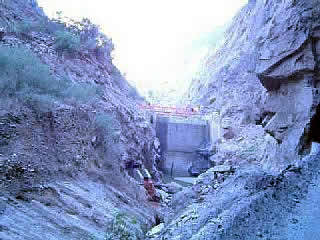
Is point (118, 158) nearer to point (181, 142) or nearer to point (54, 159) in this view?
point (54, 159)

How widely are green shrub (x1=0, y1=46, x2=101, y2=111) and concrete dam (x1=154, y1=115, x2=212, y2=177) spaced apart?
614 inches

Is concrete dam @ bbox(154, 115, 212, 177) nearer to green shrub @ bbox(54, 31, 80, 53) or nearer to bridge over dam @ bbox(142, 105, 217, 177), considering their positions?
bridge over dam @ bbox(142, 105, 217, 177)

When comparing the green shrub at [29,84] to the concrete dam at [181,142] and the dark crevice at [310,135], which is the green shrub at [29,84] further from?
the concrete dam at [181,142]

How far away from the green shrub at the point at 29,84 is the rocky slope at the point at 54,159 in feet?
0.07

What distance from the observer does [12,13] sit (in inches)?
603

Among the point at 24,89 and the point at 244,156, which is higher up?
the point at 24,89

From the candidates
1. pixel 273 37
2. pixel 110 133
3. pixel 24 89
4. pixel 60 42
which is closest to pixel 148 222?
pixel 110 133

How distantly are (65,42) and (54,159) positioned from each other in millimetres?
8996

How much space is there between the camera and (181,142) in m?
26.3

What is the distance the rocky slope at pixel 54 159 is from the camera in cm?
550

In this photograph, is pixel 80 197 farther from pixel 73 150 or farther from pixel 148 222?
pixel 148 222

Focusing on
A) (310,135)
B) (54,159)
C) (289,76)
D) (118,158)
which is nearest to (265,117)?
(289,76)

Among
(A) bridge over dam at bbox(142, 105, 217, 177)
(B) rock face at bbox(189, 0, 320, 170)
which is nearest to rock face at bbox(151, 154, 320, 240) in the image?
(B) rock face at bbox(189, 0, 320, 170)

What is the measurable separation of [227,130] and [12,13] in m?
15.4
